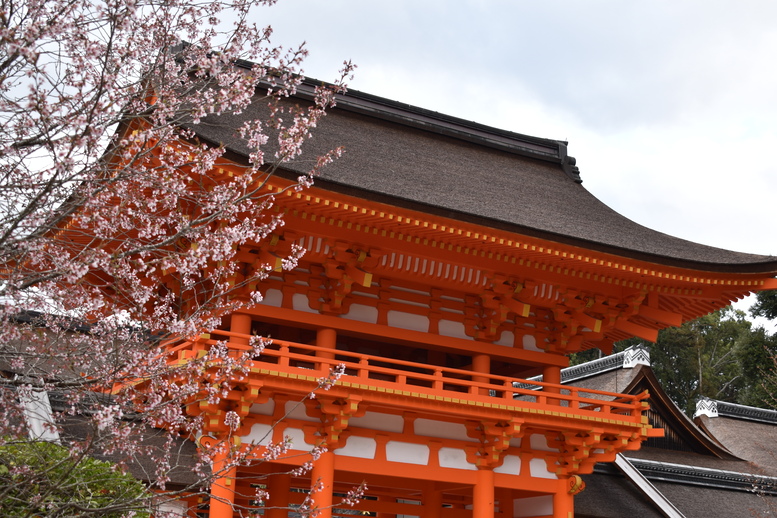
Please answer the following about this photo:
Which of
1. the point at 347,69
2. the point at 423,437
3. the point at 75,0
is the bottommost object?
the point at 423,437

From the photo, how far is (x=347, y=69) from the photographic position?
641 centimetres

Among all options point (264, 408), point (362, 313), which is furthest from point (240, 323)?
point (362, 313)

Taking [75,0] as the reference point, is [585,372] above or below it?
above

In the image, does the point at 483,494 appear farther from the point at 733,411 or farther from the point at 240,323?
the point at 733,411

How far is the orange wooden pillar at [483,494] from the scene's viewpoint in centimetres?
1066

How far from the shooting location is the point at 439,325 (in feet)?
37.9

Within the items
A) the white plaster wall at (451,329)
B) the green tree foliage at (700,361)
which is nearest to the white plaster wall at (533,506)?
the white plaster wall at (451,329)

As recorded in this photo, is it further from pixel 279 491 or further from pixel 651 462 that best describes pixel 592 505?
pixel 279 491

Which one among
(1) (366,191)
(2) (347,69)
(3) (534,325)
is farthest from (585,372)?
(2) (347,69)

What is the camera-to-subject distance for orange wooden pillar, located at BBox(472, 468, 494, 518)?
10664 millimetres

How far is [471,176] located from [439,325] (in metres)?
3.61

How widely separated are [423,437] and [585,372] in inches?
463

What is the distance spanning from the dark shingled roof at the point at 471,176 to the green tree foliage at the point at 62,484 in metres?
3.92

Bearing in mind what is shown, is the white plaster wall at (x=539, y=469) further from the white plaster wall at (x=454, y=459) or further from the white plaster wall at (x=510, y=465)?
the white plaster wall at (x=454, y=459)
